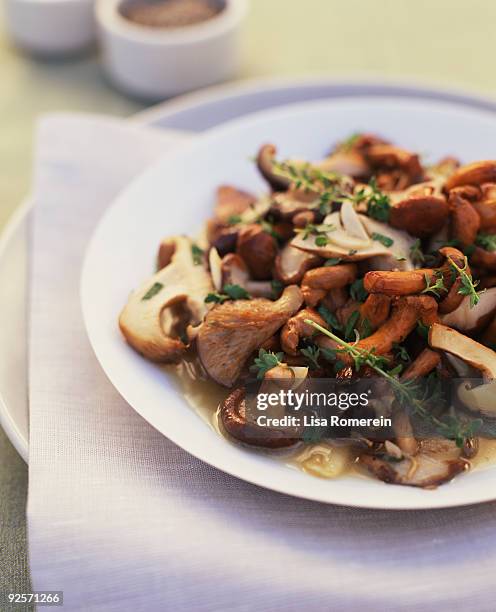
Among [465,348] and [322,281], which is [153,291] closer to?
[322,281]

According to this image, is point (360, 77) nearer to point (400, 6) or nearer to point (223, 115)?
point (223, 115)

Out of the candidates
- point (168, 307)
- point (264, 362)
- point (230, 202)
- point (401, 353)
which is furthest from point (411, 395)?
point (230, 202)

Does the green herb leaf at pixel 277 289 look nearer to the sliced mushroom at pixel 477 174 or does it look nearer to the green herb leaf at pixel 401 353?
the green herb leaf at pixel 401 353

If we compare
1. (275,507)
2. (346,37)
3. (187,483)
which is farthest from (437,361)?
(346,37)

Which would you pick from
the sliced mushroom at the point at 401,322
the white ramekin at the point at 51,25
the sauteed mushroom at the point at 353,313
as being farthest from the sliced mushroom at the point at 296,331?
the white ramekin at the point at 51,25

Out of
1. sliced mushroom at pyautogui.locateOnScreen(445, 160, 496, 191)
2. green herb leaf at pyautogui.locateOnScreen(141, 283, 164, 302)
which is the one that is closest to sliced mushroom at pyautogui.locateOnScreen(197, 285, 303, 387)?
green herb leaf at pyautogui.locateOnScreen(141, 283, 164, 302)

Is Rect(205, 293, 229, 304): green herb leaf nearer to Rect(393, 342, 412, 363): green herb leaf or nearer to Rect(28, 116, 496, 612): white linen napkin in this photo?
Rect(28, 116, 496, 612): white linen napkin
